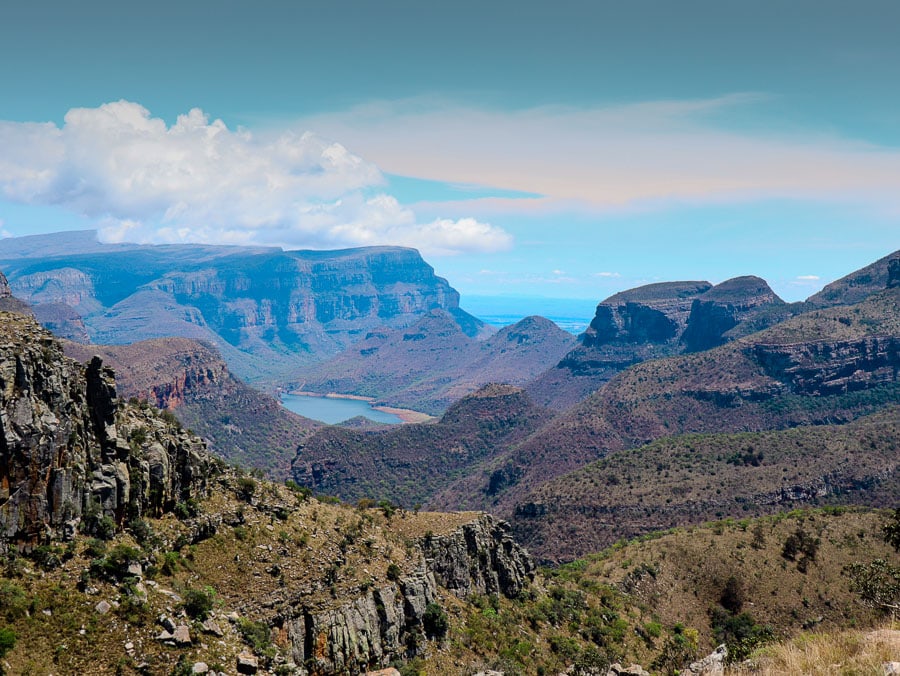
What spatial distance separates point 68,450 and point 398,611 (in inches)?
934

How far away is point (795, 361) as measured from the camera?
197 meters

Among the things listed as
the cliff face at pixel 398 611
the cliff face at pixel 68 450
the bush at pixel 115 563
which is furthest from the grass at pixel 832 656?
the cliff face at pixel 68 450

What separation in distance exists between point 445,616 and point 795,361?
180m

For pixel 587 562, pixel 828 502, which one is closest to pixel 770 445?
pixel 828 502

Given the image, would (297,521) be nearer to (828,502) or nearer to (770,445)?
(828,502)

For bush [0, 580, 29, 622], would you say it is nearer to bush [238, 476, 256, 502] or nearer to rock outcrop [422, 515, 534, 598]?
bush [238, 476, 256, 502]

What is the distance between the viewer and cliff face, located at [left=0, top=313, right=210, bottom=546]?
34094mm

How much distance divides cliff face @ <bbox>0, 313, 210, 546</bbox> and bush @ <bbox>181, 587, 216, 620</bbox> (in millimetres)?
6850

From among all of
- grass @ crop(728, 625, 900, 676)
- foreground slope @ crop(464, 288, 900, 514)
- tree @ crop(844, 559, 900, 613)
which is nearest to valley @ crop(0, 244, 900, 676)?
grass @ crop(728, 625, 900, 676)

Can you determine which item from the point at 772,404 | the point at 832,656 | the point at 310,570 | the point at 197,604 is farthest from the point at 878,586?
the point at 772,404

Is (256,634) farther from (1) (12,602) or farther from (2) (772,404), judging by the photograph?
(2) (772,404)

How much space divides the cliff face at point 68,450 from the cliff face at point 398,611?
476 inches

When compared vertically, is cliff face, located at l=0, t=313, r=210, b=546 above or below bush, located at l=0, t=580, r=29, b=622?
above

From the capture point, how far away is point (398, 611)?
4669cm
